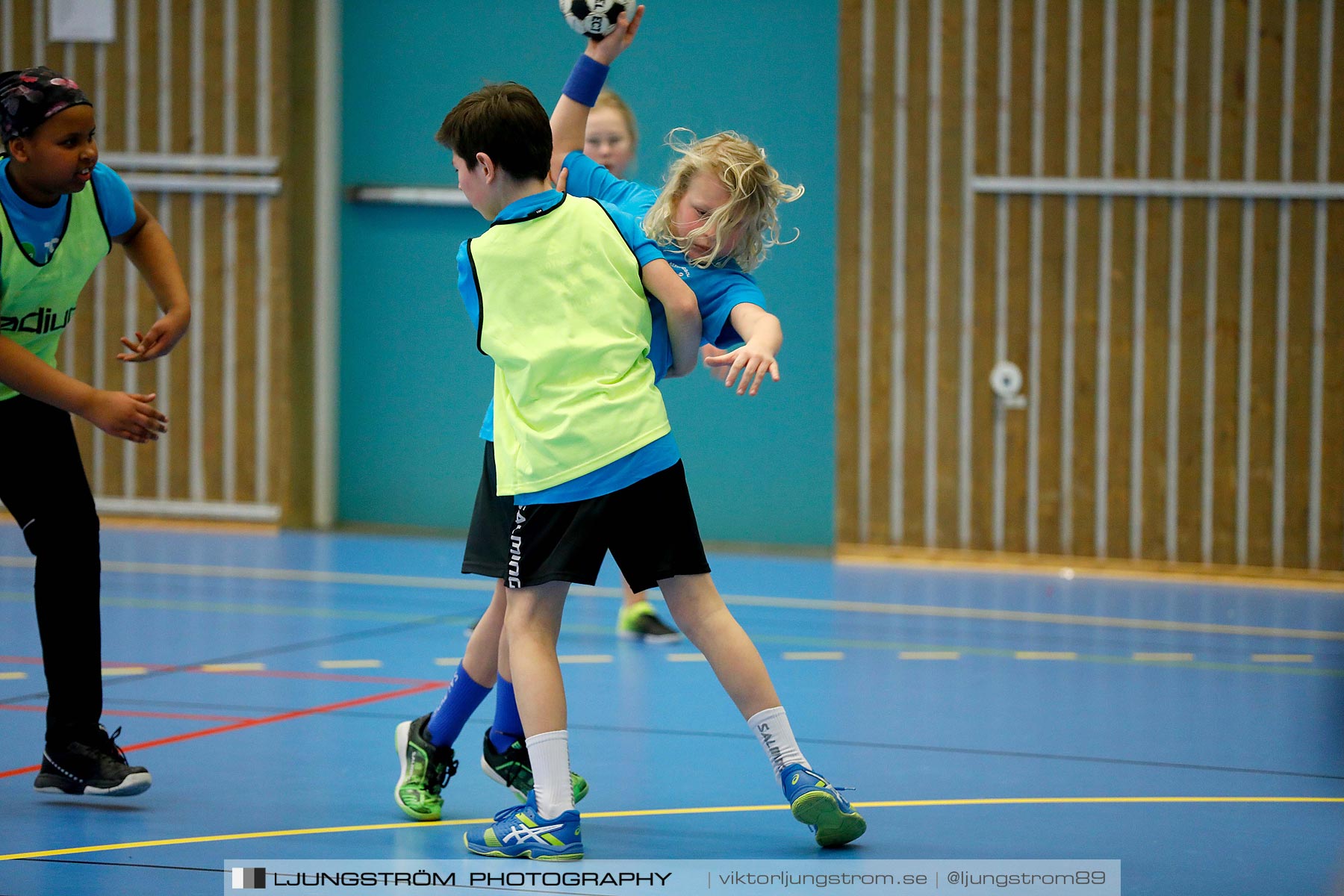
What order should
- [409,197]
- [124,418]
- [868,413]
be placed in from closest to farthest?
1. [124,418]
2. [868,413]
3. [409,197]

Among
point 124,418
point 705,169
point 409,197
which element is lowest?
point 124,418

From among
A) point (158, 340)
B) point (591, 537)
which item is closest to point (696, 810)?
point (591, 537)

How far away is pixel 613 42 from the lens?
3.35m

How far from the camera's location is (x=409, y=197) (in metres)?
8.78

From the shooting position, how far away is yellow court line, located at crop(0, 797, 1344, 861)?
2.91 m

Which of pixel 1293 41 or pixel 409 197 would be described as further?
pixel 409 197

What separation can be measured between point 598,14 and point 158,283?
1094 millimetres

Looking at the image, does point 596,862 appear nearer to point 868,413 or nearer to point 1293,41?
point 868,413

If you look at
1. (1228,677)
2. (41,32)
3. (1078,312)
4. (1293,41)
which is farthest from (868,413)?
(41,32)

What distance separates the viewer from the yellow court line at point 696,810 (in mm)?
2910

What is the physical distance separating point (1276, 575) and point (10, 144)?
20.3 ft

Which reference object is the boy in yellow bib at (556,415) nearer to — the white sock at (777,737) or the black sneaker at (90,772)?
the white sock at (777,737)

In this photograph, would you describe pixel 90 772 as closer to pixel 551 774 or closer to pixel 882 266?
pixel 551 774

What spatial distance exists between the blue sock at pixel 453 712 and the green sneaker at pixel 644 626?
224 cm
